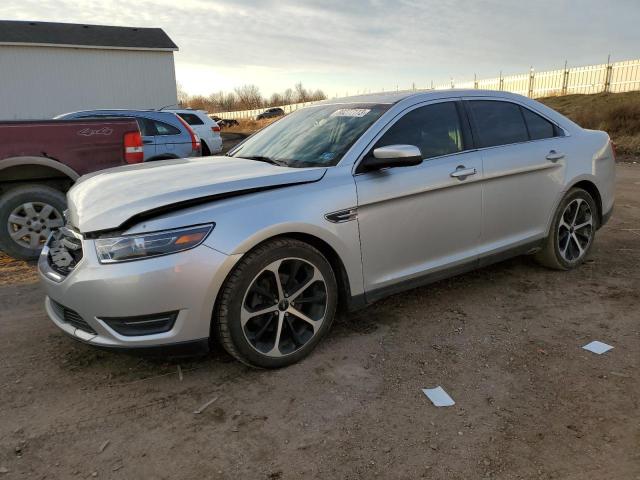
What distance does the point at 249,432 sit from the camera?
2.56 metres

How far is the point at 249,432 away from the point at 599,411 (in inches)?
70.7

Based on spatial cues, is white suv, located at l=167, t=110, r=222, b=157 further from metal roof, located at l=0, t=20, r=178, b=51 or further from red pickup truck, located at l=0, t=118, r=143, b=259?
metal roof, located at l=0, t=20, r=178, b=51

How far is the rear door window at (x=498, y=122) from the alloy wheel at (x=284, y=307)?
6.07 ft

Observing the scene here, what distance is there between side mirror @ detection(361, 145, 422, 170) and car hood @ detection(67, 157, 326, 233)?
12.9 inches

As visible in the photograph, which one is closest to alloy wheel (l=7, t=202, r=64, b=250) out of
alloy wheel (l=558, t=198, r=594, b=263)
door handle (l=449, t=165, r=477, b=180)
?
door handle (l=449, t=165, r=477, b=180)

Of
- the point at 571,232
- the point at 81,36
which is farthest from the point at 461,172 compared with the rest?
the point at 81,36

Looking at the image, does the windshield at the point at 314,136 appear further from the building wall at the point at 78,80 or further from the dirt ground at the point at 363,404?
the building wall at the point at 78,80

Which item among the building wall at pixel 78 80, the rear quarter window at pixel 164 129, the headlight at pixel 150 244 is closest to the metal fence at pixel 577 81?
the building wall at pixel 78 80

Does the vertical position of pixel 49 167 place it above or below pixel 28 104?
below

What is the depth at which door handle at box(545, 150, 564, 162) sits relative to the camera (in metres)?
4.41

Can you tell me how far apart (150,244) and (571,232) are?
3.81 meters

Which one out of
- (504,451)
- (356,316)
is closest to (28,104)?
(356,316)

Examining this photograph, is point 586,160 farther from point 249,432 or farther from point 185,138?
point 185,138

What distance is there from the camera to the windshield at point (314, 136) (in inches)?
139
